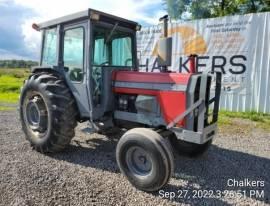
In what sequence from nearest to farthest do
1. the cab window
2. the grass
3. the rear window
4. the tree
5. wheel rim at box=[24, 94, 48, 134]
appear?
the cab window, wheel rim at box=[24, 94, 48, 134], the rear window, the grass, the tree

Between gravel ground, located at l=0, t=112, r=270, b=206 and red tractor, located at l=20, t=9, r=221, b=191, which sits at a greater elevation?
red tractor, located at l=20, t=9, r=221, b=191

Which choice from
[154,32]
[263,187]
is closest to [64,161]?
[263,187]

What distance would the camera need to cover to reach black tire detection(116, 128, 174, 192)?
369 cm

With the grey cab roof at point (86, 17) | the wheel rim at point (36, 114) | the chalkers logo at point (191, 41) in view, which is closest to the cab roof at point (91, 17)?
the grey cab roof at point (86, 17)

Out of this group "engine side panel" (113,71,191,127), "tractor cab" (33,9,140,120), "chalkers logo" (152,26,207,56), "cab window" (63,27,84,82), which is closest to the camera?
"engine side panel" (113,71,191,127)

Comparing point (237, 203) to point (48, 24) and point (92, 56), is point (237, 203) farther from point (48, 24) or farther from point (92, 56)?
point (48, 24)

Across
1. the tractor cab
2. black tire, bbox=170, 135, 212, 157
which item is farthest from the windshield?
black tire, bbox=170, 135, 212, 157

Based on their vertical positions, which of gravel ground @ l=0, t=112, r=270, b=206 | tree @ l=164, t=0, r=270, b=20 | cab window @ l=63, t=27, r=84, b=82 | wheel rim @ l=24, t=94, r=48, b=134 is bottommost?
gravel ground @ l=0, t=112, r=270, b=206

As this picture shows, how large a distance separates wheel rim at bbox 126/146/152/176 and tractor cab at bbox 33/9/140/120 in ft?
3.65

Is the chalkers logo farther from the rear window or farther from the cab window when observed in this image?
the cab window

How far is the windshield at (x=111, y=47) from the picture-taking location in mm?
4949

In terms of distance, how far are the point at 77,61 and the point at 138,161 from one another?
80.2 inches

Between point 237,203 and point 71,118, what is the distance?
2813 millimetres

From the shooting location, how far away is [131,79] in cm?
470
